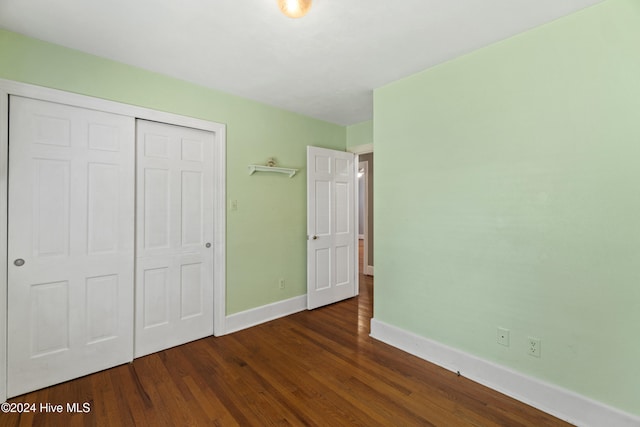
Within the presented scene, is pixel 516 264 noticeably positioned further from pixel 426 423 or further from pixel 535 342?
pixel 426 423

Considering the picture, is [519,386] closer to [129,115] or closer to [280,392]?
[280,392]

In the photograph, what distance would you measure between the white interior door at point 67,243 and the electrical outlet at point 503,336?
9.79 feet

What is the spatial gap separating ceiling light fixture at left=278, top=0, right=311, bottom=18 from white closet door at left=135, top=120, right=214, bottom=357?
5.41 ft

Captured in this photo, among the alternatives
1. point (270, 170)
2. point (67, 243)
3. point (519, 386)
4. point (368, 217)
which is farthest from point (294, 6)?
point (368, 217)

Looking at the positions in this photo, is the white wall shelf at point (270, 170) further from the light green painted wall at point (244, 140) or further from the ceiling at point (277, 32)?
the ceiling at point (277, 32)

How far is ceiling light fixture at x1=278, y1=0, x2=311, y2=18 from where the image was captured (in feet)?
5.01

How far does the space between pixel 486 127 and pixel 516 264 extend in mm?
1041

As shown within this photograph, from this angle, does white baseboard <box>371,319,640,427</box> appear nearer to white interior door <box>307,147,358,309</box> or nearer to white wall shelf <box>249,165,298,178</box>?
white interior door <box>307,147,358,309</box>

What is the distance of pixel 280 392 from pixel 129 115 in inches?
99.6

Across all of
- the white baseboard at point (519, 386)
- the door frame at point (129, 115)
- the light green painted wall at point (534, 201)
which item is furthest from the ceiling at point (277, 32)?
the white baseboard at point (519, 386)

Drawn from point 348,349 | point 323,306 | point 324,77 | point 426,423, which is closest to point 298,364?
point 348,349

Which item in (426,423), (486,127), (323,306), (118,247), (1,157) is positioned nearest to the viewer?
(426,423)

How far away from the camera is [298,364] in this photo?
7.79 feet

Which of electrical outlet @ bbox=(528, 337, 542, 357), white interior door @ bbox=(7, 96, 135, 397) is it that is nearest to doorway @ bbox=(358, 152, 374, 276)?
electrical outlet @ bbox=(528, 337, 542, 357)
